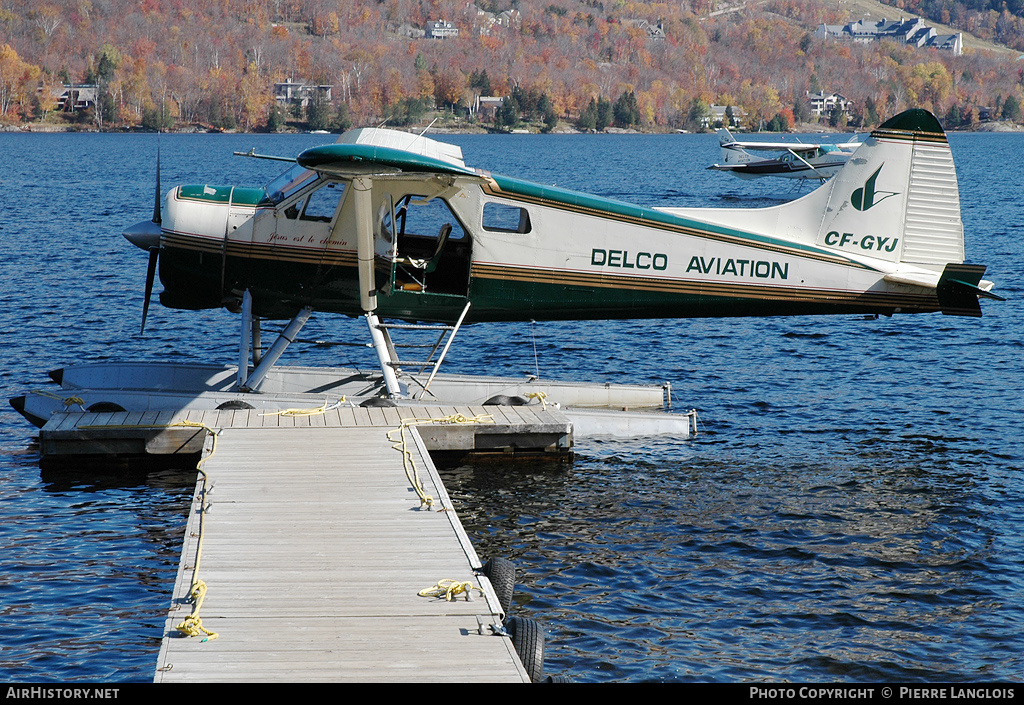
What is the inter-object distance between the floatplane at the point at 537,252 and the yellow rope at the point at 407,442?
1.00 metres

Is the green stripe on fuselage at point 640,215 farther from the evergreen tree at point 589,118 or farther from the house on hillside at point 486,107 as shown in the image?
the evergreen tree at point 589,118

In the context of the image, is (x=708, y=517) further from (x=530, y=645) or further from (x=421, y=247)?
(x=421, y=247)

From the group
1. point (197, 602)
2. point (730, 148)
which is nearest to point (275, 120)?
point (730, 148)

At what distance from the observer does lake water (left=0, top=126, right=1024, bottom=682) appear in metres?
8.66

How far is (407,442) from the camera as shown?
1148 cm

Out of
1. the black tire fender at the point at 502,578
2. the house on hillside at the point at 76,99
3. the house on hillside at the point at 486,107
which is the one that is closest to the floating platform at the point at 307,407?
the black tire fender at the point at 502,578

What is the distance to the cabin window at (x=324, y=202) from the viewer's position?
507 inches

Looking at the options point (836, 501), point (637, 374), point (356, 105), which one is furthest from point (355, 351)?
point (356, 105)

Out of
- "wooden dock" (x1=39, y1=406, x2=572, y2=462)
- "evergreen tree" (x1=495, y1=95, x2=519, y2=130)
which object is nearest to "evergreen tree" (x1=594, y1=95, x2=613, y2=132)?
"evergreen tree" (x1=495, y1=95, x2=519, y2=130)

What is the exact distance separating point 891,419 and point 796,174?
48475mm

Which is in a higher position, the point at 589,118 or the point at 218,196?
the point at 589,118

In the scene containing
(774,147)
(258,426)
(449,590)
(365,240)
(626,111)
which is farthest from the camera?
(626,111)

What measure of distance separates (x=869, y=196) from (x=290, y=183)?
7.24 metres

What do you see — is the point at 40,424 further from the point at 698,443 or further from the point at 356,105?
the point at 356,105
